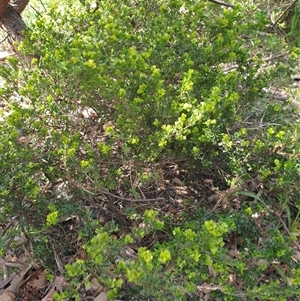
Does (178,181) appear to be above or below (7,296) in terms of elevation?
below

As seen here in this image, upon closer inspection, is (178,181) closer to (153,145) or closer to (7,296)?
(153,145)

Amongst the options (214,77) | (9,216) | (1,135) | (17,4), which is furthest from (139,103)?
(17,4)

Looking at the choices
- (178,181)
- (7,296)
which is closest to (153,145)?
(178,181)

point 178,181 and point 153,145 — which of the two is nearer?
point 153,145

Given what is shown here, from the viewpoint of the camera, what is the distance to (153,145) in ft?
6.75

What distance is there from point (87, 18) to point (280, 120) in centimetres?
123

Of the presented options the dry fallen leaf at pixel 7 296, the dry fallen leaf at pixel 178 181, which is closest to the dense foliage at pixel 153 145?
the dry fallen leaf at pixel 178 181

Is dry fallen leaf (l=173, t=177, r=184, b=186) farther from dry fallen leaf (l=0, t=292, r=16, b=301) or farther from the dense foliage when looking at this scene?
dry fallen leaf (l=0, t=292, r=16, b=301)

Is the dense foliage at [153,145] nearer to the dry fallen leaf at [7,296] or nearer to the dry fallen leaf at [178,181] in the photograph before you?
the dry fallen leaf at [178,181]

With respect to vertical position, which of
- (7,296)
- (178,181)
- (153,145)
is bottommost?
(178,181)

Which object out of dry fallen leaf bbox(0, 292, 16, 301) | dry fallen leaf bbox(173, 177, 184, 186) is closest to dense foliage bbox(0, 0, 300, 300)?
dry fallen leaf bbox(173, 177, 184, 186)

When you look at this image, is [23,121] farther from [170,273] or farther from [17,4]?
[17,4]

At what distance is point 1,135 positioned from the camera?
6.81 ft

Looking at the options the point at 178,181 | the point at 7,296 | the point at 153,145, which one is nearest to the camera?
the point at 153,145
